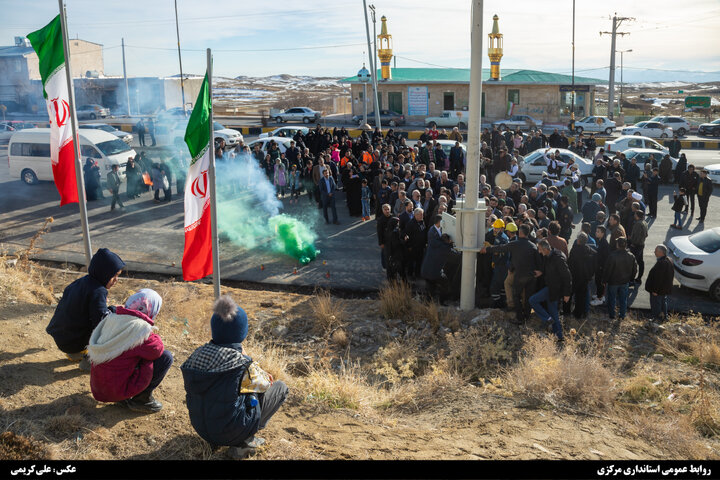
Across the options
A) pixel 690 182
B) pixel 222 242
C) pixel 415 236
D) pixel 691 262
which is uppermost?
pixel 690 182

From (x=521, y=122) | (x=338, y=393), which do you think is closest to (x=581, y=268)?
(x=338, y=393)

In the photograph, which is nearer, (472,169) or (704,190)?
(472,169)

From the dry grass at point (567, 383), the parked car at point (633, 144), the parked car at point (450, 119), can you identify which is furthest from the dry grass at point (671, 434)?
the parked car at point (450, 119)

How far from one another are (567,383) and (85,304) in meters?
5.08

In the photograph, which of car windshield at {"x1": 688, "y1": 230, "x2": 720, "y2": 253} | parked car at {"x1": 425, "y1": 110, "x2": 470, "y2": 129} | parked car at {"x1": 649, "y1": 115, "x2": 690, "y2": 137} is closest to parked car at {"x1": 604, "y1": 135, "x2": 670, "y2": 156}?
car windshield at {"x1": 688, "y1": 230, "x2": 720, "y2": 253}

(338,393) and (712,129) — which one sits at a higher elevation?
(712,129)

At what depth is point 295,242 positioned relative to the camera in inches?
512

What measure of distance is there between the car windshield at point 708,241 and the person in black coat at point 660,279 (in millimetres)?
1985

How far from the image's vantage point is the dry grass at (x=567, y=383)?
20.7 ft

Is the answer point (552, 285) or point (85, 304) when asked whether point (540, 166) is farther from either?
point (85, 304)

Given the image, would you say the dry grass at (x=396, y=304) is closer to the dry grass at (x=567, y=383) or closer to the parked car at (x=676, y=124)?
the dry grass at (x=567, y=383)

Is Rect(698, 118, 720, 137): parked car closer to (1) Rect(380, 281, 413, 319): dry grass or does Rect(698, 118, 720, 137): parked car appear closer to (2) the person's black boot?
(1) Rect(380, 281, 413, 319): dry grass

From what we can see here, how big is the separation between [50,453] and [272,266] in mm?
8257

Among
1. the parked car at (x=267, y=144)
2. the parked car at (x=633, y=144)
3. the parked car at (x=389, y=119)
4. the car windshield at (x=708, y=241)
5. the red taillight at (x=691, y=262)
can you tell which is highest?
the parked car at (x=389, y=119)
